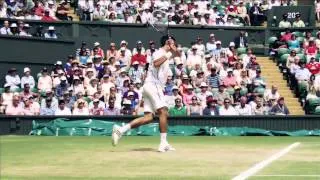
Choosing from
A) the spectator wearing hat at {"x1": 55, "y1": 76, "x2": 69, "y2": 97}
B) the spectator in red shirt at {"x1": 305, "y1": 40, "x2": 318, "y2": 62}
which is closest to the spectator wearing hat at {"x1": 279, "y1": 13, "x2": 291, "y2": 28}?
the spectator in red shirt at {"x1": 305, "y1": 40, "x2": 318, "y2": 62}

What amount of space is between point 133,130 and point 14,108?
147 inches

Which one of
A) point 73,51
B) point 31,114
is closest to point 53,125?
point 31,114

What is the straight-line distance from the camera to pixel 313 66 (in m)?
25.5

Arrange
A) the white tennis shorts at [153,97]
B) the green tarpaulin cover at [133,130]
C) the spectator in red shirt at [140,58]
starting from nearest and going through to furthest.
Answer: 1. the white tennis shorts at [153,97]
2. the green tarpaulin cover at [133,130]
3. the spectator in red shirt at [140,58]

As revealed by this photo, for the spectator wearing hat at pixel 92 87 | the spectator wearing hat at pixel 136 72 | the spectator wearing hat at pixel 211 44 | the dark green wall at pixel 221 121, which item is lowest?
the dark green wall at pixel 221 121

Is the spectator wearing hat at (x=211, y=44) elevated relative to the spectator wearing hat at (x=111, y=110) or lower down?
elevated

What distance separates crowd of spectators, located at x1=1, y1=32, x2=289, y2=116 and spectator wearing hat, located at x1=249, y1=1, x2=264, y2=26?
171 inches

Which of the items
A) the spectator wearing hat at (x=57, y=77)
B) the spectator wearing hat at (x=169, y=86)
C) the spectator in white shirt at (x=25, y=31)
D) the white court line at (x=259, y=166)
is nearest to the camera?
the white court line at (x=259, y=166)

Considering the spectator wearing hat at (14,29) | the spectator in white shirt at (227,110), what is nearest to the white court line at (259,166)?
the spectator in white shirt at (227,110)

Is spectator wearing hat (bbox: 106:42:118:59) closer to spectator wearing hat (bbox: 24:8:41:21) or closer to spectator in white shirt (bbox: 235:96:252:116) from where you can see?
spectator wearing hat (bbox: 24:8:41:21)

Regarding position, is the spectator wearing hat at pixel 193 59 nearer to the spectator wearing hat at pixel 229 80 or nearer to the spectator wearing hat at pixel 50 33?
the spectator wearing hat at pixel 229 80

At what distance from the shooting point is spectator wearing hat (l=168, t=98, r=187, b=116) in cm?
2169

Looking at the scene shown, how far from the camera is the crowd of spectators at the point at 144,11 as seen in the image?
28.6 metres

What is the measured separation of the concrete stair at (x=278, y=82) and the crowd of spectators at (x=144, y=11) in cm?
255
